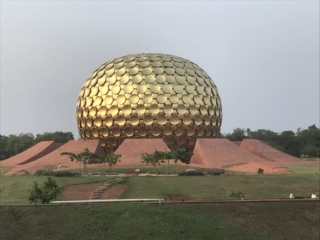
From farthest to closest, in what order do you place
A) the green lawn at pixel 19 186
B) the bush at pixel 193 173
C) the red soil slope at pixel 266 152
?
the red soil slope at pixel 266 152 < the bush at pixel 193 173 < the green lawn at pixel 19 186

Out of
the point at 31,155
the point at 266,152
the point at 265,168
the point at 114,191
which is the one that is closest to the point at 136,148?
the point at 265,168

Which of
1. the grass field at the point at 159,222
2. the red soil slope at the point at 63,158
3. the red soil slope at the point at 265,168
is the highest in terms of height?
the red soil slope at the point at 63,158

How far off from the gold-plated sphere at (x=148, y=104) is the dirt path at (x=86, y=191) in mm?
12506

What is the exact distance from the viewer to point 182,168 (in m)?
23.0

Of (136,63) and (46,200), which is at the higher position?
(136,63)

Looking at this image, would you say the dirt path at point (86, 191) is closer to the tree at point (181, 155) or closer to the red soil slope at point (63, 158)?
the tree at point (181, 155)

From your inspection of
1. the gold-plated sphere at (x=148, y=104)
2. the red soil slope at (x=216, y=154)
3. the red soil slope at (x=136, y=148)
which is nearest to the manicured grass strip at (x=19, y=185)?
the red soil slope at (x=136, y=148)

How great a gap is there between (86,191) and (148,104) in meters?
13.6

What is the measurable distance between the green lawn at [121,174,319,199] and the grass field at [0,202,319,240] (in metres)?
3.69

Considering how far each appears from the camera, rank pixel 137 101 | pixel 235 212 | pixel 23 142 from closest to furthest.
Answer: pixel 235 212 < pixel 137 101 < pixel 23 142

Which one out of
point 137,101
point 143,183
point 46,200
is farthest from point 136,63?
point 46,200

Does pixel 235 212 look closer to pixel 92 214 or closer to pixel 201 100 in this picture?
pixel 92 214

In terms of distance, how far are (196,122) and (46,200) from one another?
1896 centimetres

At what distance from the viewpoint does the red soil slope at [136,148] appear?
84.1ft
